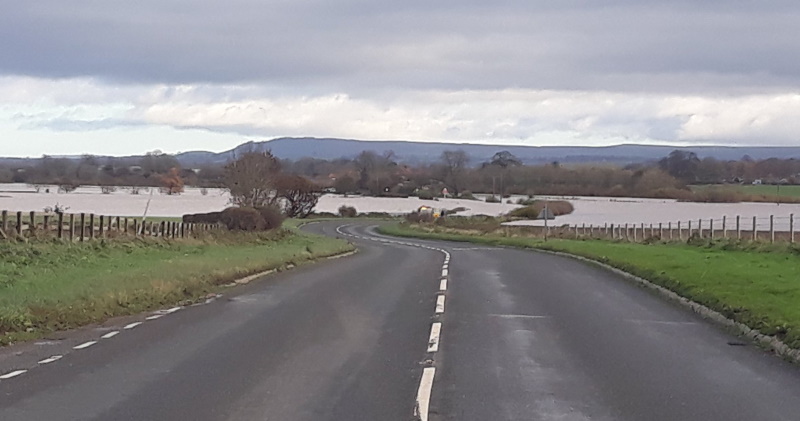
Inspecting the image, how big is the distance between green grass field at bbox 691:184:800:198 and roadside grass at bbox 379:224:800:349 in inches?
2679

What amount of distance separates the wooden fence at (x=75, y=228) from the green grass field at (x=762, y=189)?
77.8 meters

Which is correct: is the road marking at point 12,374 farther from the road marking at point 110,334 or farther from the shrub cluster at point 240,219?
the shrub cluster at point 240,219

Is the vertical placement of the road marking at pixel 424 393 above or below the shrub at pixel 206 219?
below

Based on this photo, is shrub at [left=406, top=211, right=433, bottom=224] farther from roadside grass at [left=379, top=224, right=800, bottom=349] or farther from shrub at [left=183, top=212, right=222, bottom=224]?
roadside grass at [left=379, top=224, right=800, bottom=349]

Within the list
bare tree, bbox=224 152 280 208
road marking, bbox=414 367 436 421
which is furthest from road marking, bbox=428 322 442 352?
bare tree, bbox=224 152 280 208

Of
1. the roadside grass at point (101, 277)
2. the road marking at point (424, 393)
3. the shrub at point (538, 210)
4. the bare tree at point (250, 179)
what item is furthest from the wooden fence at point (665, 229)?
the road marking at point (424, 393)

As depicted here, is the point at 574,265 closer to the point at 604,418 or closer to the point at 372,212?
the point at 604,418

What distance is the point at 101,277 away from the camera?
19594 millimetres

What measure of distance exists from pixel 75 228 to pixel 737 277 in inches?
748

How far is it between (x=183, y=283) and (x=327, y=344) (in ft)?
26.9

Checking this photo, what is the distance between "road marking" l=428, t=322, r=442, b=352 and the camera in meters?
12.7

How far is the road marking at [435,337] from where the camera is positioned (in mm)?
12719

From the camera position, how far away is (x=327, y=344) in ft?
42.8

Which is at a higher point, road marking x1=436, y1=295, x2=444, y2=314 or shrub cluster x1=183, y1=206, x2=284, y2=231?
shrub cluster x1=183, y1=206, x2=284, y2=231
